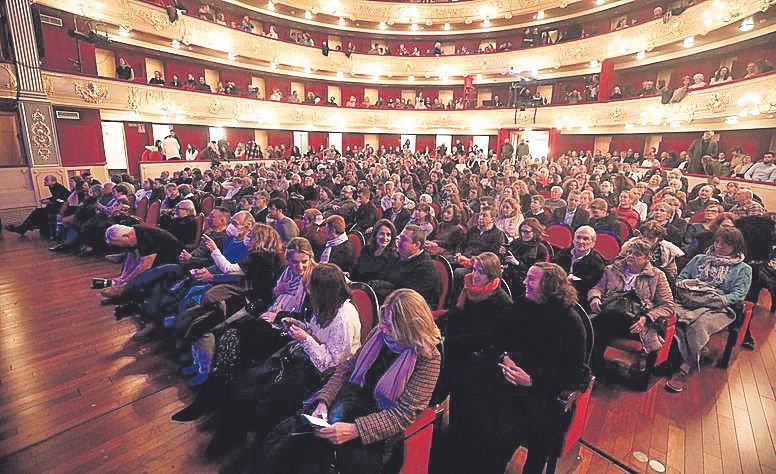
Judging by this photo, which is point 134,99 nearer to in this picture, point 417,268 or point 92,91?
point 92,91

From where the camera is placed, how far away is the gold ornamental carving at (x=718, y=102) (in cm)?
1018

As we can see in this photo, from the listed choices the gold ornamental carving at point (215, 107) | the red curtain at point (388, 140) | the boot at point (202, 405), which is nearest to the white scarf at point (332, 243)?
the boot at point (202, 405)

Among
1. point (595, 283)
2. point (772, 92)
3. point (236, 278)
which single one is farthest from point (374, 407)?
point (772, 92)

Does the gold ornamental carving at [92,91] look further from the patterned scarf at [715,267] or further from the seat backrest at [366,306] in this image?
the patterned scarf at [715,267]

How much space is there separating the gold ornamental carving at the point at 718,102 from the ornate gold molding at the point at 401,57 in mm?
1981

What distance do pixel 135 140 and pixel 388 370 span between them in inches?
616

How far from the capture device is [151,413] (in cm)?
265

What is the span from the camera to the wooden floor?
2.25 meters

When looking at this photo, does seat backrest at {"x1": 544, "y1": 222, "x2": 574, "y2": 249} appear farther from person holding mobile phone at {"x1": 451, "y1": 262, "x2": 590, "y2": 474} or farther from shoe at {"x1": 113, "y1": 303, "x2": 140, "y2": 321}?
shoe at {"x1": 113, "y1": 303, "x2": 140, "y2": 321}

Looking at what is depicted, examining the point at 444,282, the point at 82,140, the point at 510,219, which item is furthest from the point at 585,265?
the point at 82,140

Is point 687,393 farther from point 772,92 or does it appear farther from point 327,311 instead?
point 772,92

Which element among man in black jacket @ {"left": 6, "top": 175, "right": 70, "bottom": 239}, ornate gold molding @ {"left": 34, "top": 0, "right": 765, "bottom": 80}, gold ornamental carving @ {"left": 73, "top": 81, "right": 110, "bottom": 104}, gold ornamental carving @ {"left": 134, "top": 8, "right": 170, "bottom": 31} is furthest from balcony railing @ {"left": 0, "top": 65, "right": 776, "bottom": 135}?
man in black jacket @ {"left": 6, "top": 175, "right": 70, "bottom": 239}

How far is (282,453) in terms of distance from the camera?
167 centimetres

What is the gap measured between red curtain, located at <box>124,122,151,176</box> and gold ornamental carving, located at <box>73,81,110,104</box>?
6.23ft
